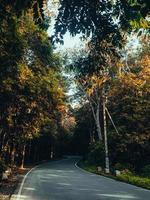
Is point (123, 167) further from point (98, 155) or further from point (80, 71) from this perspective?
point (80, 71)

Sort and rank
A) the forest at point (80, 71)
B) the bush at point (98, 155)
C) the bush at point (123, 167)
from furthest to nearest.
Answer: the bush at point (98, 155), the bush at point (123, 167), the forest at point (80, 71)

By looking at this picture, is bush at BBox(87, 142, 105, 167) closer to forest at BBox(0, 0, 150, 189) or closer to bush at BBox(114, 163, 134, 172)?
forest at BBox(0, 0, 150, 189)

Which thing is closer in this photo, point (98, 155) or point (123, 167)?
point (123, 167)

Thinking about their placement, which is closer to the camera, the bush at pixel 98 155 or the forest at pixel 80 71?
the forest at pixel 80 71

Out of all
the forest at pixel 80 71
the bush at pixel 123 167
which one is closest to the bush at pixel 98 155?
the forest at pixel 80 71

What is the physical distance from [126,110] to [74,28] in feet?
127

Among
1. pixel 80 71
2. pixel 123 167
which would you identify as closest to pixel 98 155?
pixel 123 167

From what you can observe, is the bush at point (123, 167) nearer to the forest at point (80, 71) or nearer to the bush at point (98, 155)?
the forest at point (80, 71)

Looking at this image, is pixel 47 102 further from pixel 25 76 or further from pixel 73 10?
pixel 73 10

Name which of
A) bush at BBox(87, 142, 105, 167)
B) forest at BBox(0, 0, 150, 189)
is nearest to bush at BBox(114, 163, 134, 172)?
forest at BBox(0, 0, 150, 189)

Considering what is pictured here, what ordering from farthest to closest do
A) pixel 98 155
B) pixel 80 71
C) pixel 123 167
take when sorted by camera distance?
pixel 98 155
pixel 123 167
pixel 80 71

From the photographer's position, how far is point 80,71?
9914 millimetres

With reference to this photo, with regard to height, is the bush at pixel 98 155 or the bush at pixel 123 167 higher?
the bush at pixel 98 155

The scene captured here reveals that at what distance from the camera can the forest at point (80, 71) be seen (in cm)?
829
